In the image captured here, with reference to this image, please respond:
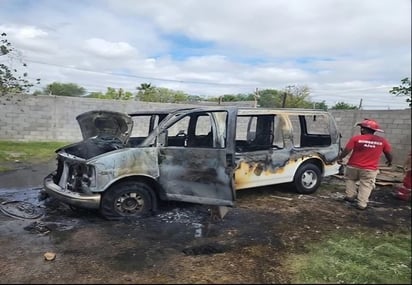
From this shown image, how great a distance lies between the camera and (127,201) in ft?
17.9

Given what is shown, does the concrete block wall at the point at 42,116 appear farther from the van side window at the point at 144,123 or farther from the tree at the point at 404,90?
the tree at the point at 404,90

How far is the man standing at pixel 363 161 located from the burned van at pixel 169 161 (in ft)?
5.32

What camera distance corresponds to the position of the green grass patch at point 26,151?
35.8 ft

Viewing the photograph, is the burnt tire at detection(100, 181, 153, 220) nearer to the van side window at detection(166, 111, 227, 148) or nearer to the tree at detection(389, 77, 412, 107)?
the van side window at detection(166, 111, 227, 148)

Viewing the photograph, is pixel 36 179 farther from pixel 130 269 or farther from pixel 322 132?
pixel 322 132

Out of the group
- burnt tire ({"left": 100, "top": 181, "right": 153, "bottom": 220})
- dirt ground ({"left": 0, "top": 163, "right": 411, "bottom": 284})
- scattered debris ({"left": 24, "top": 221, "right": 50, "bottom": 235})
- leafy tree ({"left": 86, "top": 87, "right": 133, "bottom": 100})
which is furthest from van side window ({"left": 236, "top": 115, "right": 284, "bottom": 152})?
leafy tree ({"left": 86, "top": 87, "right": 133, "bottom": 100})

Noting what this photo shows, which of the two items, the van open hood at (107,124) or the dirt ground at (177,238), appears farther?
the van open hood at (107,124)

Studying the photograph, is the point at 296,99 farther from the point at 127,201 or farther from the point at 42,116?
the point at 42,116

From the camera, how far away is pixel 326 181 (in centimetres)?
861

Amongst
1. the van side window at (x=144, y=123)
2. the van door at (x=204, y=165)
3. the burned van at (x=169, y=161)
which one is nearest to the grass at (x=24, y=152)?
the van side window at (x=144, y=123)

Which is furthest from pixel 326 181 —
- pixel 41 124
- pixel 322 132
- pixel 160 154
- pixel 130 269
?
pixel 41 124

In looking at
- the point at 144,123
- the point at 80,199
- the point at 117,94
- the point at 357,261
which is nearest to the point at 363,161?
the point at 357,261

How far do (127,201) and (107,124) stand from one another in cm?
155

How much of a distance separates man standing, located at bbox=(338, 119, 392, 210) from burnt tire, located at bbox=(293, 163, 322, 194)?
1488 mm
